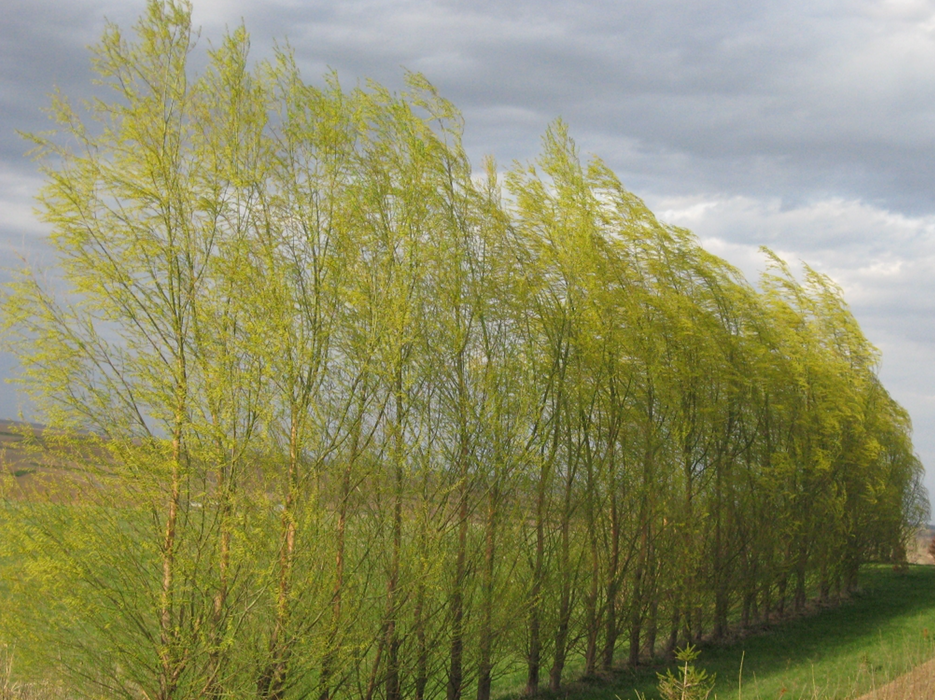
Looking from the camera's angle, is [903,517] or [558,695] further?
[903,517]

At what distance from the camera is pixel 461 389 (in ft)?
42.1

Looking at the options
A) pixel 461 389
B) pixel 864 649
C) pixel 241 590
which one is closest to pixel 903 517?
pixel 864 649

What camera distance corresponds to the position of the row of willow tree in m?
9.22

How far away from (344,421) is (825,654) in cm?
1498

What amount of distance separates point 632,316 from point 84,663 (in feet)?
36.6

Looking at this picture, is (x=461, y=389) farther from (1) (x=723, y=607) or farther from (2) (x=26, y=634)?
(1) (x=723, y=607)

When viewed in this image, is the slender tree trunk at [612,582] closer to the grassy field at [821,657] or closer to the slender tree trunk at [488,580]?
the grassy field at [821,657]

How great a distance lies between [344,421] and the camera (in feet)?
34.9

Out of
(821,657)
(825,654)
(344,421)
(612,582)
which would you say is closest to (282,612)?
(344,421)

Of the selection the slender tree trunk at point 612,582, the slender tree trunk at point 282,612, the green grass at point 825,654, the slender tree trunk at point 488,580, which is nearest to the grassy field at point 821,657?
the green grass at point 825,654

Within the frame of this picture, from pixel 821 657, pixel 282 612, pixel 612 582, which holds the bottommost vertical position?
pixel 821 657

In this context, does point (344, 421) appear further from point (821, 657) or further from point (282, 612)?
Answer: point (821, 657)

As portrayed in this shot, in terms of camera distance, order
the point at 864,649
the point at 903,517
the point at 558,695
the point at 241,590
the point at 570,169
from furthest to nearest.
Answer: the point at 903,517
the point at 864,649
the point at 570,169
the point at 558,695
the point at 241,590

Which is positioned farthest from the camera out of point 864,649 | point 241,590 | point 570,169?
point 864,649
